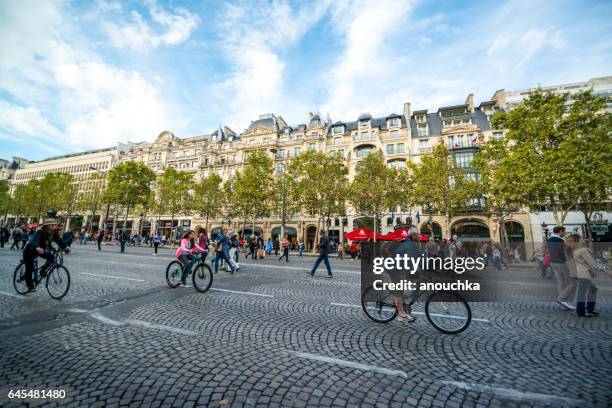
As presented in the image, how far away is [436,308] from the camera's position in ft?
15.3

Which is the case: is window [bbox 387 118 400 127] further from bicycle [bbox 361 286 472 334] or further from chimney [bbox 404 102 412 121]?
bicycle [bbox 361 286 472 334]

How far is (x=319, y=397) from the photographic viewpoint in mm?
2584

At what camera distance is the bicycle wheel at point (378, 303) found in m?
5.07

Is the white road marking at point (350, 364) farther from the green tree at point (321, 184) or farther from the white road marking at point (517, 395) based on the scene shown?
the green tree at point (321, 184)

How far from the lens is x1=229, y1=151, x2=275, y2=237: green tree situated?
112 feet

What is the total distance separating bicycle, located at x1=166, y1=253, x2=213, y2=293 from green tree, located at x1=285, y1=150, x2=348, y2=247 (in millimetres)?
23179

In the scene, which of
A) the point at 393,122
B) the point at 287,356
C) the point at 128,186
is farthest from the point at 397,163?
the point at 128,186

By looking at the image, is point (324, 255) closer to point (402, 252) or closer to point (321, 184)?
point (402, 252)

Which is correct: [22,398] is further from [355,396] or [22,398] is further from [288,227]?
[288,227]

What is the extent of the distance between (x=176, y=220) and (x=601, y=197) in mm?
56677

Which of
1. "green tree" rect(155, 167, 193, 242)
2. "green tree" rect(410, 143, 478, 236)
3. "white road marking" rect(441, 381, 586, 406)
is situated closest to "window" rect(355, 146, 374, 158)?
"green tree" rect(410, 143, 478, 236)

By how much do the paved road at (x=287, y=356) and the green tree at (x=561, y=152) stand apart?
1759 centimetres

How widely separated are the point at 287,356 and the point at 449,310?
2962 millimetres

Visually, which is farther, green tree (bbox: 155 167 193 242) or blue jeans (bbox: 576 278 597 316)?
green tree (bbox: 155 167 193 242)
